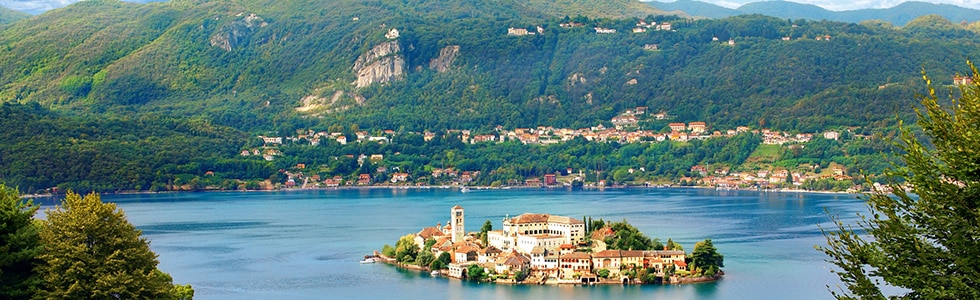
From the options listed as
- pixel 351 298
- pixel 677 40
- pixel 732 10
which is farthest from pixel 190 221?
pixel 732 10

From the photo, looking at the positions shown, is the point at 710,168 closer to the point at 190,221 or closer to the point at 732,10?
the point at 190,221

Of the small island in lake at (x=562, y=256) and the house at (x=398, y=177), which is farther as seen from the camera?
the house at (x=398, y=177)

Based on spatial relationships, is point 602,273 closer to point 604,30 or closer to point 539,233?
point 539,233

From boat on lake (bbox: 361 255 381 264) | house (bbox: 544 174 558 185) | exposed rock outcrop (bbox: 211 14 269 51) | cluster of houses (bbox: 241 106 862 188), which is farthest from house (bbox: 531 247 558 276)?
exposed rock outcrop (bbox: 211 14 269 51)

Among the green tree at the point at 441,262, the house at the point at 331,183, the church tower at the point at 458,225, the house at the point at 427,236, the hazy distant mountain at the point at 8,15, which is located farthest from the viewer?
the hazy distant mountain at the point at 8,15

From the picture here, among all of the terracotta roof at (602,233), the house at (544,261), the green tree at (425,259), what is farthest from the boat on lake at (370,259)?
the terracotta roof at (602,233)

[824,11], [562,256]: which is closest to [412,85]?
[562,256]

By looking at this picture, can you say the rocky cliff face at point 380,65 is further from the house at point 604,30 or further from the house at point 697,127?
the house at point 697,127
